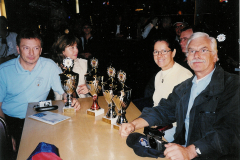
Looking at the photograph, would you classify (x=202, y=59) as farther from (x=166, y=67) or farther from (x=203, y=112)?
(x=166, y=67)

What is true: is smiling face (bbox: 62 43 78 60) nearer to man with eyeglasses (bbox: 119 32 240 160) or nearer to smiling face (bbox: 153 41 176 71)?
smiling face (bbox: 153 41 176 71)

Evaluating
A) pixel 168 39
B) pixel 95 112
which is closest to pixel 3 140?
pixel 95 112

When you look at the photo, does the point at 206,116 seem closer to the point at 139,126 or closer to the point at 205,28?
the point at 139,126

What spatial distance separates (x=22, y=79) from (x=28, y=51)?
13.9 inches

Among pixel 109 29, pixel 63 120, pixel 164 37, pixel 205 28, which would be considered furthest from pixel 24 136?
pixel 109 29

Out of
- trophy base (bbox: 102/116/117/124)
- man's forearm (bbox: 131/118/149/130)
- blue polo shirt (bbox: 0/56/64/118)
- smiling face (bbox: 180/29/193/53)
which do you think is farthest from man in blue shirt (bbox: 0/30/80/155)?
smiling face (bbox: 180/29/193/53)

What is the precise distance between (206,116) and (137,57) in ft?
15.0

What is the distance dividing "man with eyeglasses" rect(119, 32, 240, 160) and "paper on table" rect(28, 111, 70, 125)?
1.82ft

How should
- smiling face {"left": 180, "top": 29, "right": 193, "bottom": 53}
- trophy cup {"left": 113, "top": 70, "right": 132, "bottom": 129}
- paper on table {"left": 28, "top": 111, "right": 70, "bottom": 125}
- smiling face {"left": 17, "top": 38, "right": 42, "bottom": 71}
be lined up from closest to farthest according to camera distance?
trophy cup {"left": 113, "top": 70, "right": 132, "bottom": 129}, paper on table {"left": 28, "top": 111, "right": 70, "bottom": 125}, smiling face {"left": 17, "top": 38, "right": 42, "bottom": 71}, smiling face {"left": 180, "top": 29, "right": 193, "bottom": 53}

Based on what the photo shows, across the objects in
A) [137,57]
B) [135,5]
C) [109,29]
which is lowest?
[137,57]

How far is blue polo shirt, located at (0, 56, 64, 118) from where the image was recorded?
2215 millimetres

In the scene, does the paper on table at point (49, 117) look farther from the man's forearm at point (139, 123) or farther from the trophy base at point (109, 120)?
the man's forearm at point (139, 123)

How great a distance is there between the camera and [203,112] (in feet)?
4.58

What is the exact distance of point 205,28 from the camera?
148 inches
